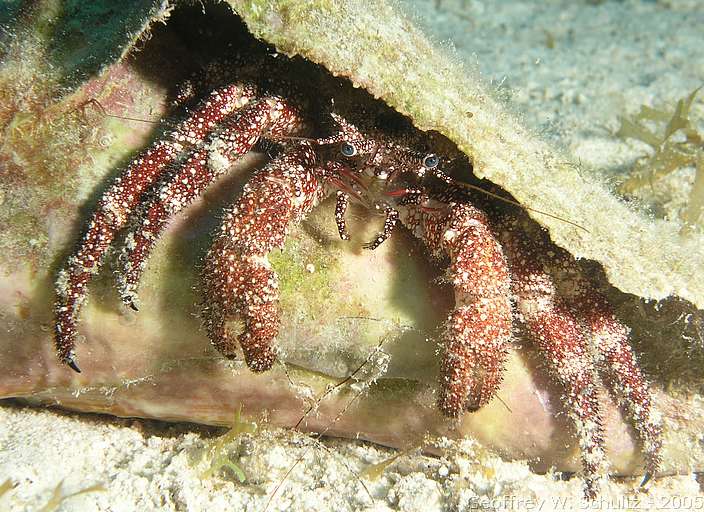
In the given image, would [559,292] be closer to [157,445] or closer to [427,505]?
[427,505]

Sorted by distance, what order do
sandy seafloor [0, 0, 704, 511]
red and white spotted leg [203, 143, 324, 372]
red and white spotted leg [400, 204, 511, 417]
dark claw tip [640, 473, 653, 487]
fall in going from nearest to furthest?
red and white spotted leg [203, 143, 324, 372]
red and white spotted leg [400, 204, 511, 417]
sandy seafloor [0, 0, 704, 511]
dark claw tip [640, 473, 653, 487]

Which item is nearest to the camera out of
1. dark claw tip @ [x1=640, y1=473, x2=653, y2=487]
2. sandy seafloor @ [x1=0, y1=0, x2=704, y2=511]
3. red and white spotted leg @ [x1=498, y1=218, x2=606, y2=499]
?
sandy seafloor @ [x1=0, y1=0, x2=704, y2=511]

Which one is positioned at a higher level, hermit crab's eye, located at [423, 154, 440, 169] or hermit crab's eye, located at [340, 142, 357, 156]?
hermit crab's eye, located at [423, 154, 440, 169]

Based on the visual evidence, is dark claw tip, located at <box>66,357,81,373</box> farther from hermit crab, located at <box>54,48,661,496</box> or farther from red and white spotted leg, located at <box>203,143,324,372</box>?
red and white spotted leg, located at <box>203,143,324,372</box>

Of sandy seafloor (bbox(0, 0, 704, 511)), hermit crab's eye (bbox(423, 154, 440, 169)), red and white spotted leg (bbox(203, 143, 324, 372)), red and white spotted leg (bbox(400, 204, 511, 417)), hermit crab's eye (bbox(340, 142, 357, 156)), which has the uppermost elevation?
hermit crab's eye (bbox(423, 154, 440, 169))

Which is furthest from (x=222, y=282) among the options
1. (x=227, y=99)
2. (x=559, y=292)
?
(x=559, y=292)

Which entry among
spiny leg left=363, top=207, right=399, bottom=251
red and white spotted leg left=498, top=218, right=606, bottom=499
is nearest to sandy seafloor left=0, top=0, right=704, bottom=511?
red and white spotted leg left=498, top=218, right=606, bottom=499

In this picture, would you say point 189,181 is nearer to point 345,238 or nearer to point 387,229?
point 345,238

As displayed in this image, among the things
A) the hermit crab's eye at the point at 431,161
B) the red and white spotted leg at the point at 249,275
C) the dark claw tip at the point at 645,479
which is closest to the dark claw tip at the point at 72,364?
the red and white spotted leg at the point at 249,275

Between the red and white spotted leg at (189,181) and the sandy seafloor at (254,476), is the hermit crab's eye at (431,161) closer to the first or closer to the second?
the red and white spotted leg at (189,181)
